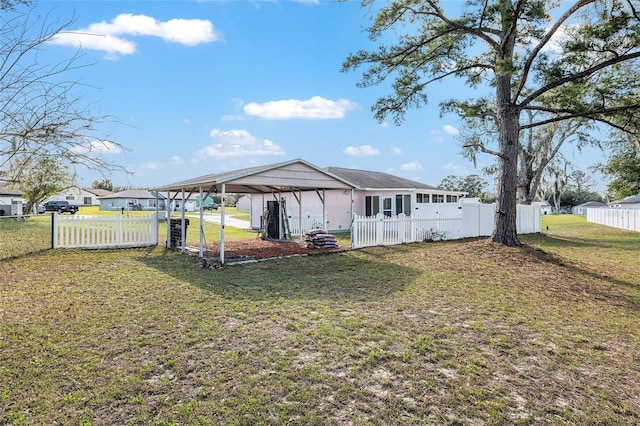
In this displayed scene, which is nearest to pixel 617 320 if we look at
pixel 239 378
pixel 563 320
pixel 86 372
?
pixel 563 320

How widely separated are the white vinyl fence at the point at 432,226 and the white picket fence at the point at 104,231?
24.7 feet

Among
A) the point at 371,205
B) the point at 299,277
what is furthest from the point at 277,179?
the point at 371,205

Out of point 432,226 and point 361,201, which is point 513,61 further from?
point 361,201

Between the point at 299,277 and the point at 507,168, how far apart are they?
7448mm

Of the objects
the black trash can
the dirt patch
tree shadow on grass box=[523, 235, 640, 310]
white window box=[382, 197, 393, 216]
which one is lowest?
tree shadow on grass box=[523, 235, 640, 310]

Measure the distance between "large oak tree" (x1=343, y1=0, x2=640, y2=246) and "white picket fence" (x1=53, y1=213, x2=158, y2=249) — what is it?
9.26 m

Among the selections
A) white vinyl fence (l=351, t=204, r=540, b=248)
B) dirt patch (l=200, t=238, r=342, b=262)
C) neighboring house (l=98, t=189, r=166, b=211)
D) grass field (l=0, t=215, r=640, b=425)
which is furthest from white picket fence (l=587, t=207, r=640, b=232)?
neighboring house (l=98, t=189, r=166, b=211)

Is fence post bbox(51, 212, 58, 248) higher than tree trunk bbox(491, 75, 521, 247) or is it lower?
lower

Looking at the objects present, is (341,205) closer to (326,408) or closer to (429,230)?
(429,230)

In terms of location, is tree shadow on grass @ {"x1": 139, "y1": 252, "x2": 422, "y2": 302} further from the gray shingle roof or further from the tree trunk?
the gray shingle roof

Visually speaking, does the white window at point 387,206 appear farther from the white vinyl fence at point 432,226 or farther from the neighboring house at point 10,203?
the neighboring house at point 10,203

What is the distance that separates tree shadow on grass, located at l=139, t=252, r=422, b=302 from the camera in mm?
6215

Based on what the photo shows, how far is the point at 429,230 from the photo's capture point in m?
14.5

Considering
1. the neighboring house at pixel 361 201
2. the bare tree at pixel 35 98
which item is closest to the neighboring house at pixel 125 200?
the neighboring house at pixel 361 201
